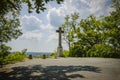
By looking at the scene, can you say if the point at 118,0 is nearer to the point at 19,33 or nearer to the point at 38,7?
the point at 19,33

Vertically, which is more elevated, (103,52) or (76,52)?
(76,52)

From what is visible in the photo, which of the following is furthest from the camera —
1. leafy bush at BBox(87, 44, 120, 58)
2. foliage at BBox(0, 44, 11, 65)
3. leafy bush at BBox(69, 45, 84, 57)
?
leafy bush at BBox(69, 45, 84, 57)

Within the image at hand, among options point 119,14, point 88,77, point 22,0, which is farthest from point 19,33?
point 119,14

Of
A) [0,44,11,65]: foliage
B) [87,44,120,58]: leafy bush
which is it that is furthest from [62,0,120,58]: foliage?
[0,44,11,65]: foliage

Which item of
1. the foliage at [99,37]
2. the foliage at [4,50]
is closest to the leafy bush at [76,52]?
the foliage at [99,37]

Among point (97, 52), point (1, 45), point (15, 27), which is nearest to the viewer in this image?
point (1, 45)

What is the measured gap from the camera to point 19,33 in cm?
2484

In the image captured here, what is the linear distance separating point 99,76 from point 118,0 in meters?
29.2

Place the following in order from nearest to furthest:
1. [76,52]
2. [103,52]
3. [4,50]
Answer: [4,50] → [103,52] → [76,52]

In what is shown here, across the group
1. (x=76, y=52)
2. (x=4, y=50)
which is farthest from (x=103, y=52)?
(x=4, y=50)

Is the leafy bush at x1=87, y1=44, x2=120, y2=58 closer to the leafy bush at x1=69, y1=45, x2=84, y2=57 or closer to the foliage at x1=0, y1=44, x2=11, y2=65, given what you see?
the leafy bush at x1=69, y1=45, x2=84, y2=57

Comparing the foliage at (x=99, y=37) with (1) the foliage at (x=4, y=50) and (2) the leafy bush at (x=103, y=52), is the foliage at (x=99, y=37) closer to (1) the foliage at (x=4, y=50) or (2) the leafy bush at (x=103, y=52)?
(2) the leafy bush at (x=103, y=52)

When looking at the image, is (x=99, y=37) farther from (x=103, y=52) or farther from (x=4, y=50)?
(x=4, y=50)

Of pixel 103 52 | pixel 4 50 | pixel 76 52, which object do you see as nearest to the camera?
pixel 4 50
